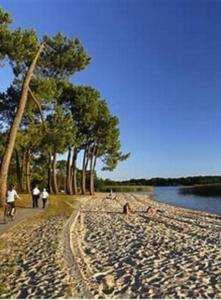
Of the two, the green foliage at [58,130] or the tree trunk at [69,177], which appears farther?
the tree trunk at [69,177]

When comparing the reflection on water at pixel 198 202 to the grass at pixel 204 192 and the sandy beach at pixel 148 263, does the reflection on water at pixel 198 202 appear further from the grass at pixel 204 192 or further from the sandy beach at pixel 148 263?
the sandy beach at pixel 148 263

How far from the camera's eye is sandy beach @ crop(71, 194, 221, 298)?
337 inches

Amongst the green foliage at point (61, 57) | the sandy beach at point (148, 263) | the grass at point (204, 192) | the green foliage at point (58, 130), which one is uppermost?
the green foliage at point (61, 57)

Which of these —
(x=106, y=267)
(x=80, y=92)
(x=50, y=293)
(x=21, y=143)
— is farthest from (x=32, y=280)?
(x=80, y=92)

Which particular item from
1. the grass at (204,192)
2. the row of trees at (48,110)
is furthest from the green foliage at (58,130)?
the grass at (204,192)

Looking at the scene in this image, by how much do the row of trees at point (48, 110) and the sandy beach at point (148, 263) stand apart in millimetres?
13479

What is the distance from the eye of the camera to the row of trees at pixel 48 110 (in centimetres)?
2884

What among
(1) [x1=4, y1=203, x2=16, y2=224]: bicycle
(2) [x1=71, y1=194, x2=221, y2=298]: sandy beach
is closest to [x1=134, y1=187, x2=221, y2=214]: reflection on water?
(1) [x1=4, y1=203, x2=16, y2=224]: bicycle

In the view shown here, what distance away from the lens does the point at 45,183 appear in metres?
80.2

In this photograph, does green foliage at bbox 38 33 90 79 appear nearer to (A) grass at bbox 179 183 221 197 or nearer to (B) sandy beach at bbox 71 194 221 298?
(B) sandy beach at bbox 71 194 221 298

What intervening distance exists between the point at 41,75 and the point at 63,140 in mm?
7999

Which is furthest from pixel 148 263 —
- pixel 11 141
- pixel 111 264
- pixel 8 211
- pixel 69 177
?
pixel 69 177

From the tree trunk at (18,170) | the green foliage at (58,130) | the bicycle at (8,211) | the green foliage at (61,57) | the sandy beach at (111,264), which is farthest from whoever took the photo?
the tree trunk at (18,170)

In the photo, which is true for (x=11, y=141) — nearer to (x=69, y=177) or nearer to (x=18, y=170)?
(x=18, y=170)
